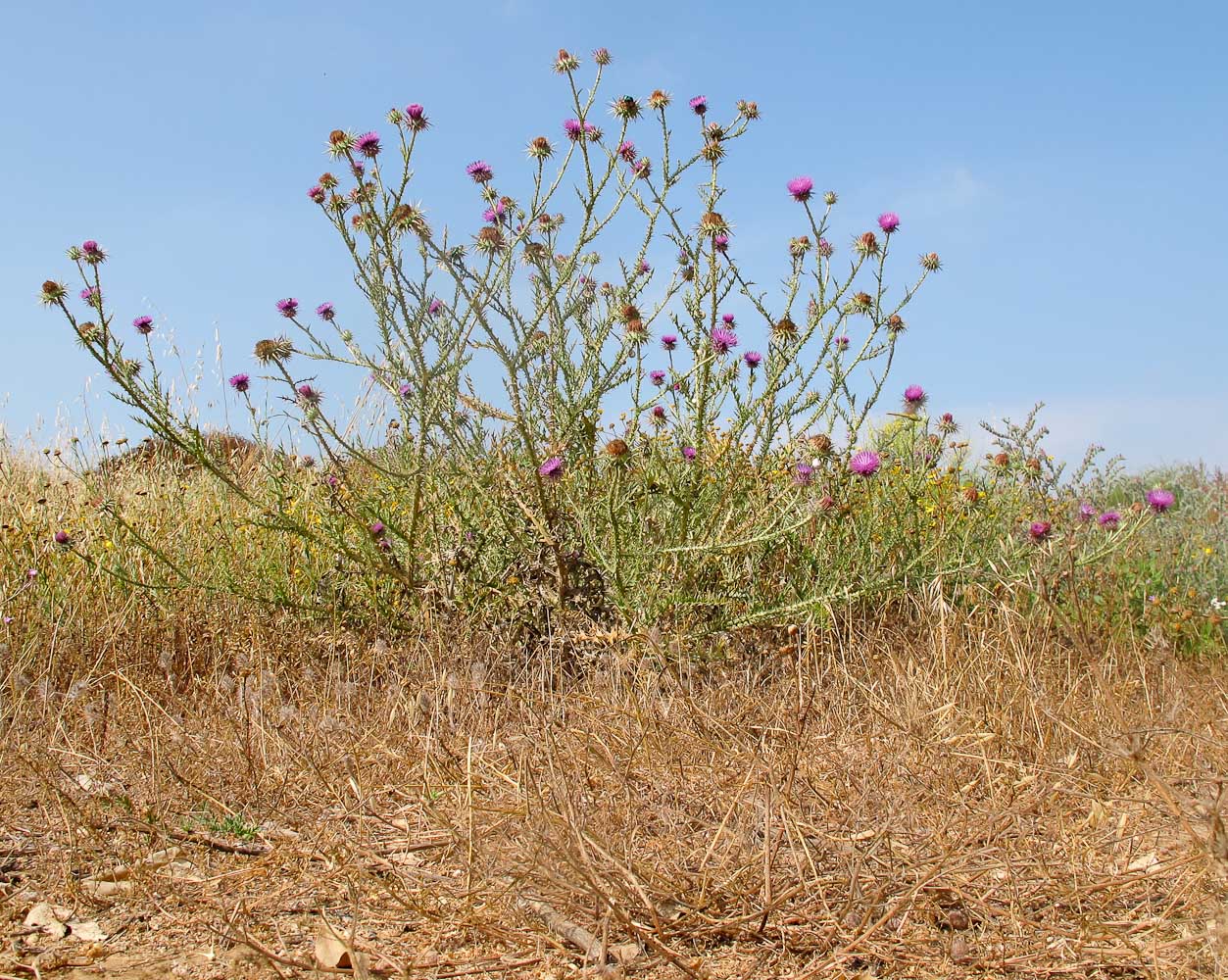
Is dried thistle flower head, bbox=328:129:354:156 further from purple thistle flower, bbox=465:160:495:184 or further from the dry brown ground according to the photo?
the dry brown ground

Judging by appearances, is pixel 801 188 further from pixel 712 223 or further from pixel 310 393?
pixel 310 393

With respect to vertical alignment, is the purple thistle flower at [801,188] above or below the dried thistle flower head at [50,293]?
above

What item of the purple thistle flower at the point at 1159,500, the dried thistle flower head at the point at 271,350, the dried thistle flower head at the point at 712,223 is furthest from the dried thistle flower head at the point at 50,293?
the purple thistle flower at the point at 1159,500

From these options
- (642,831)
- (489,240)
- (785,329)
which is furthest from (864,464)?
(642,831)

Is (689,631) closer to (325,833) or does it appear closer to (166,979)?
(325,833)

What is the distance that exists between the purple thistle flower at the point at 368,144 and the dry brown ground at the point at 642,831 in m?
1.99

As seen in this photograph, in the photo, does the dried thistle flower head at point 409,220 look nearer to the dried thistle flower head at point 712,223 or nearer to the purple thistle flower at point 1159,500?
the dried thistle flower head at point 712,223

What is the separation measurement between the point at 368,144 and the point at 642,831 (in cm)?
283

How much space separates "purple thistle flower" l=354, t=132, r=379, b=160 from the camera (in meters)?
3.92

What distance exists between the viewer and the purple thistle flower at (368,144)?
3.92 m

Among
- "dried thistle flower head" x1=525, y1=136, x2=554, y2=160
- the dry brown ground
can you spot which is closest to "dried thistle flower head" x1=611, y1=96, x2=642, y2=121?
"dried thistle flower head" x1=525, y1=136, x2=554, y2=160

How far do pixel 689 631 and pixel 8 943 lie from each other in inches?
94.4

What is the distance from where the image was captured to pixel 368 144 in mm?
3920

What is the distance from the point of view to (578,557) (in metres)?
3.96
